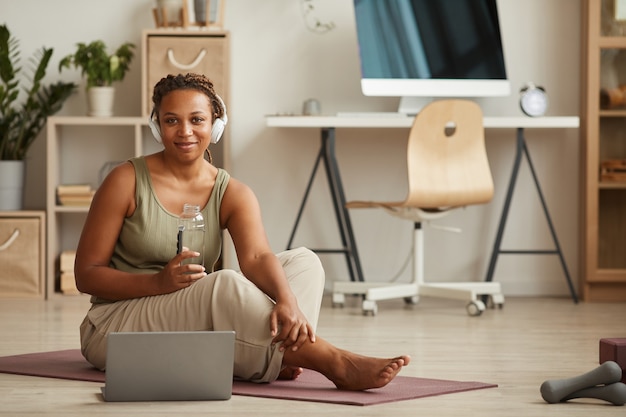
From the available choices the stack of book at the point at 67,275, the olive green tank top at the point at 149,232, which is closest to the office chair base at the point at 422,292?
the stack of book at the point at 67,275

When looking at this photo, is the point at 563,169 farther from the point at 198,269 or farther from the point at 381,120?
the point at 198,269

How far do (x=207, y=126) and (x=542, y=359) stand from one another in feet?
4.08

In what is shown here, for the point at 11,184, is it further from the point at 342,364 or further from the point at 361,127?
the point at 342,364

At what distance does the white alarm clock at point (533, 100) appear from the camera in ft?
15.8

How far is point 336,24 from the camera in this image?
5070 mm

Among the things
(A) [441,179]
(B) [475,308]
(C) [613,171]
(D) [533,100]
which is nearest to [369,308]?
A: (B) [475,308]

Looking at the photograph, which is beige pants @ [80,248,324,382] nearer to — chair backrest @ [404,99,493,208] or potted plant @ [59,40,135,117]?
chair backrest @ [404,99,493,208]

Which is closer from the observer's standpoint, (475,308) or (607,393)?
(607,393)

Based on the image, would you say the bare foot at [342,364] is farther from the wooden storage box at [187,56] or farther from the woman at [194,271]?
the wooden storage box at [187,56]

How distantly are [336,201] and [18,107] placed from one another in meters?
1.62

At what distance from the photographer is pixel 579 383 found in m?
2.36

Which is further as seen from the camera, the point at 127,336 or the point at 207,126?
the point at 207,126

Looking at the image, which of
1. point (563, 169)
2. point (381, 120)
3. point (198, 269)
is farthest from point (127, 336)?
point (563, 169)

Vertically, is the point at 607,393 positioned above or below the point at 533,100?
below
